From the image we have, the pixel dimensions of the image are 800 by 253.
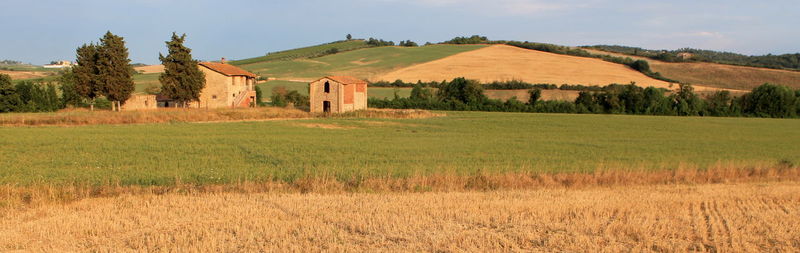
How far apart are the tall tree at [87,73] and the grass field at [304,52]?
225ft

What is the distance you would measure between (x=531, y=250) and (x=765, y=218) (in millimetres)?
5241

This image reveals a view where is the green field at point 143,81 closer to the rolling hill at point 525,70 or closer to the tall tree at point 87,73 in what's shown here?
the tall tree at point 87,73

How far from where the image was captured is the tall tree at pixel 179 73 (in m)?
52.1

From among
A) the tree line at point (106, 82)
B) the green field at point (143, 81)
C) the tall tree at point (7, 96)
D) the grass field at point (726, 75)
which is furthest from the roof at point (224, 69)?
the grass field at point (726, 75)

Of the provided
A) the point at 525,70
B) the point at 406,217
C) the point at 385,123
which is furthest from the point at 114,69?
the point at 525,70

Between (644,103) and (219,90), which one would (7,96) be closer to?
(219,90)

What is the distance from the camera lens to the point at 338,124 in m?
39.1

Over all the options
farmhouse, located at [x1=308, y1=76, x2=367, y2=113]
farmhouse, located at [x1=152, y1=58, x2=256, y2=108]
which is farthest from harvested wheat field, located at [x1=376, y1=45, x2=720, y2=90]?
farmhouse, located at [x1=308, y1=76, x2=367, y2=113]

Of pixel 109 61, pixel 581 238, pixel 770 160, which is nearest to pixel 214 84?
pixel 109 61

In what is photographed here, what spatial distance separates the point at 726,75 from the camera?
279ft

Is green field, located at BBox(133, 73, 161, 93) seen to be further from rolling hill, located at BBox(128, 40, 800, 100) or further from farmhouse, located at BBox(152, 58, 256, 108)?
farmhouse, located at BBox(152, 58, 256, 108)

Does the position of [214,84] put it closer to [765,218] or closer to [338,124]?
[338,124]

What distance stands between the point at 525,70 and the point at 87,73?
203 feet

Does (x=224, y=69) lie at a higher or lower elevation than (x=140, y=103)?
higher
